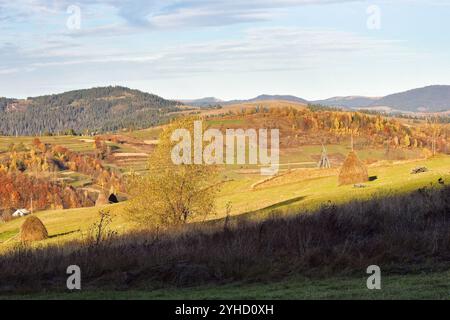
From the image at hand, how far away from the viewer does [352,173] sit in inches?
2141

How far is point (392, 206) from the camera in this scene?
19500 millimetres

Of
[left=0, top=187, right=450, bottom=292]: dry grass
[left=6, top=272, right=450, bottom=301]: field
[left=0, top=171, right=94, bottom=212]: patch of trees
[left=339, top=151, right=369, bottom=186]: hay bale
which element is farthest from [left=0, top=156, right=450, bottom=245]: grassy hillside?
[left=0, top=171, right=94, bottom=212]: patch of trees

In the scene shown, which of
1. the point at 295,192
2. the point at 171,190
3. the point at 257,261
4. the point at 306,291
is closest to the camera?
the point at 306,291

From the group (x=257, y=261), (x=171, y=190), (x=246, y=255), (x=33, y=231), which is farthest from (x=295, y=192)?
(x=257, y=261)

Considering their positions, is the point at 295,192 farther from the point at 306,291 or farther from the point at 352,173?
the point at 306,291

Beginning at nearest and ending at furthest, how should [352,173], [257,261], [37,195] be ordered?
[257,261]
[352,173]
[37,195]

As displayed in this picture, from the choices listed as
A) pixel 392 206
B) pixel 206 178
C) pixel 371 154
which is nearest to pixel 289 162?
pixel 371 154

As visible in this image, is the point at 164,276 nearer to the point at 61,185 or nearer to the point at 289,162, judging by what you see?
the point at 289,162

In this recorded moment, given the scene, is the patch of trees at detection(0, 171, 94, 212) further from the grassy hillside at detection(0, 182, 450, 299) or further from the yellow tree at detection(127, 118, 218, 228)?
the grassy hillside at detection(0, 182, 450, 299)

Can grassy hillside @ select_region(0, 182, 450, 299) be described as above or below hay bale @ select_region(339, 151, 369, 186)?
above

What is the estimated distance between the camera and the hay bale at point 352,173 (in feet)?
178

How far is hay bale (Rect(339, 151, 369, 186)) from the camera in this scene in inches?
2137
